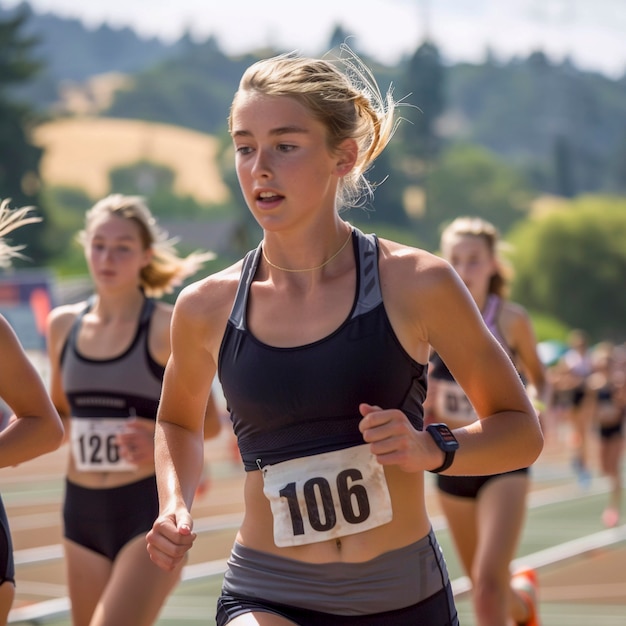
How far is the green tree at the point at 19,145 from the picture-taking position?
62406 mm

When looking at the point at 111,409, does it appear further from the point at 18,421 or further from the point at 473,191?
the point at 473,191

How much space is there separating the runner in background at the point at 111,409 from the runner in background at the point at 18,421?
1155mm

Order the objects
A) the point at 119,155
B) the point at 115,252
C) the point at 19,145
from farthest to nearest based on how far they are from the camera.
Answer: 1. the point at 119,155
2. the point at 19,145
3. the point at 115,252

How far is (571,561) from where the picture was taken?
11.8 metres

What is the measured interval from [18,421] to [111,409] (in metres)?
1.73

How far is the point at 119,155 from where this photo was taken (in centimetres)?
14312

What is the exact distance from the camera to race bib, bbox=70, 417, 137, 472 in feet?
18.0

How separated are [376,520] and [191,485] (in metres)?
0.52

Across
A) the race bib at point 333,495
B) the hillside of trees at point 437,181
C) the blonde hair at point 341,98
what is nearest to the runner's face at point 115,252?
the blonde hair at point 341,98

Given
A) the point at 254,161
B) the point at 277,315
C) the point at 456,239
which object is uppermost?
the point at 456,239

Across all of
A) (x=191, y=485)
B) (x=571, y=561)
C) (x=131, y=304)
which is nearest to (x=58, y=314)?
(x=131, y=304)


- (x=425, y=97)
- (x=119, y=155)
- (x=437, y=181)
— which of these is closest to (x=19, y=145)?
(x=437, y=181)

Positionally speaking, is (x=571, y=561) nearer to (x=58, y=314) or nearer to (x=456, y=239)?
(x=456, y=239)

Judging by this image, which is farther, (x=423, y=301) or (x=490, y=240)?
(x=490, y=240)
